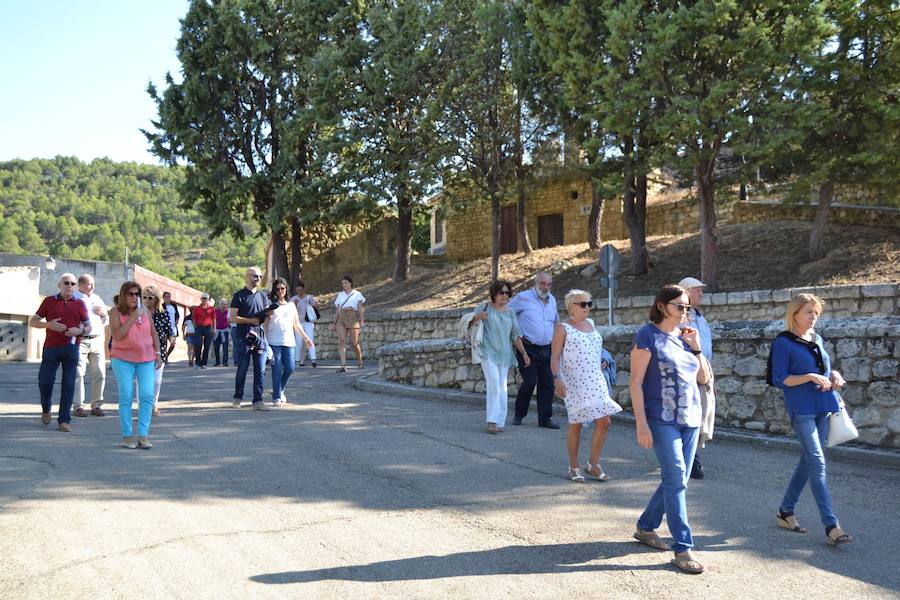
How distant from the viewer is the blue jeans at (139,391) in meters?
7.71

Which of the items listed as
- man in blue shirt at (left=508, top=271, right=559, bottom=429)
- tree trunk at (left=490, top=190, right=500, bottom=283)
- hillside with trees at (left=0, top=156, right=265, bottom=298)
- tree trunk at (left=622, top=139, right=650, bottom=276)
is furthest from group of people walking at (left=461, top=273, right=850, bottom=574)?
hillside with trees at (left=0, top=156, right=265, bottom=298)

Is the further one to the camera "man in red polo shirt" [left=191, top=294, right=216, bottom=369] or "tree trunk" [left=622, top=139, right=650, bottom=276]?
"tree trunk" [left=622, top=139, right=650, bottom=276]

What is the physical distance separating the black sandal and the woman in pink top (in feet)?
17.8

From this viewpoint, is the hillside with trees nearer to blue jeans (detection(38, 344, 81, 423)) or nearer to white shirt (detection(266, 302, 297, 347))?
white shirt (detection(266, 302, 297, 347))

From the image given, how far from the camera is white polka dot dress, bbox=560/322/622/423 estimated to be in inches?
261

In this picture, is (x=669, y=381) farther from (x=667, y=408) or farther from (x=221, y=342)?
(x=221, y=342)

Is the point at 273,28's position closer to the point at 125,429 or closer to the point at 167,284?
the point at 167,284

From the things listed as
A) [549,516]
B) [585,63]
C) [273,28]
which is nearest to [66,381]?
[549,516]

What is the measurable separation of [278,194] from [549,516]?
2549cm

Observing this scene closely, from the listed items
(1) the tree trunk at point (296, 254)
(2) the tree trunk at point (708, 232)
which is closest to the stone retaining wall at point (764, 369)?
(2) the tree trunk at point (708, 232)

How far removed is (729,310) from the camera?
17516mm

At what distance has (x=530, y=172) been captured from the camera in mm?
27406

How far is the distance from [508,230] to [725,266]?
15.8 m

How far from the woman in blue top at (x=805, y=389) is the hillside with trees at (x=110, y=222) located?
106 m
